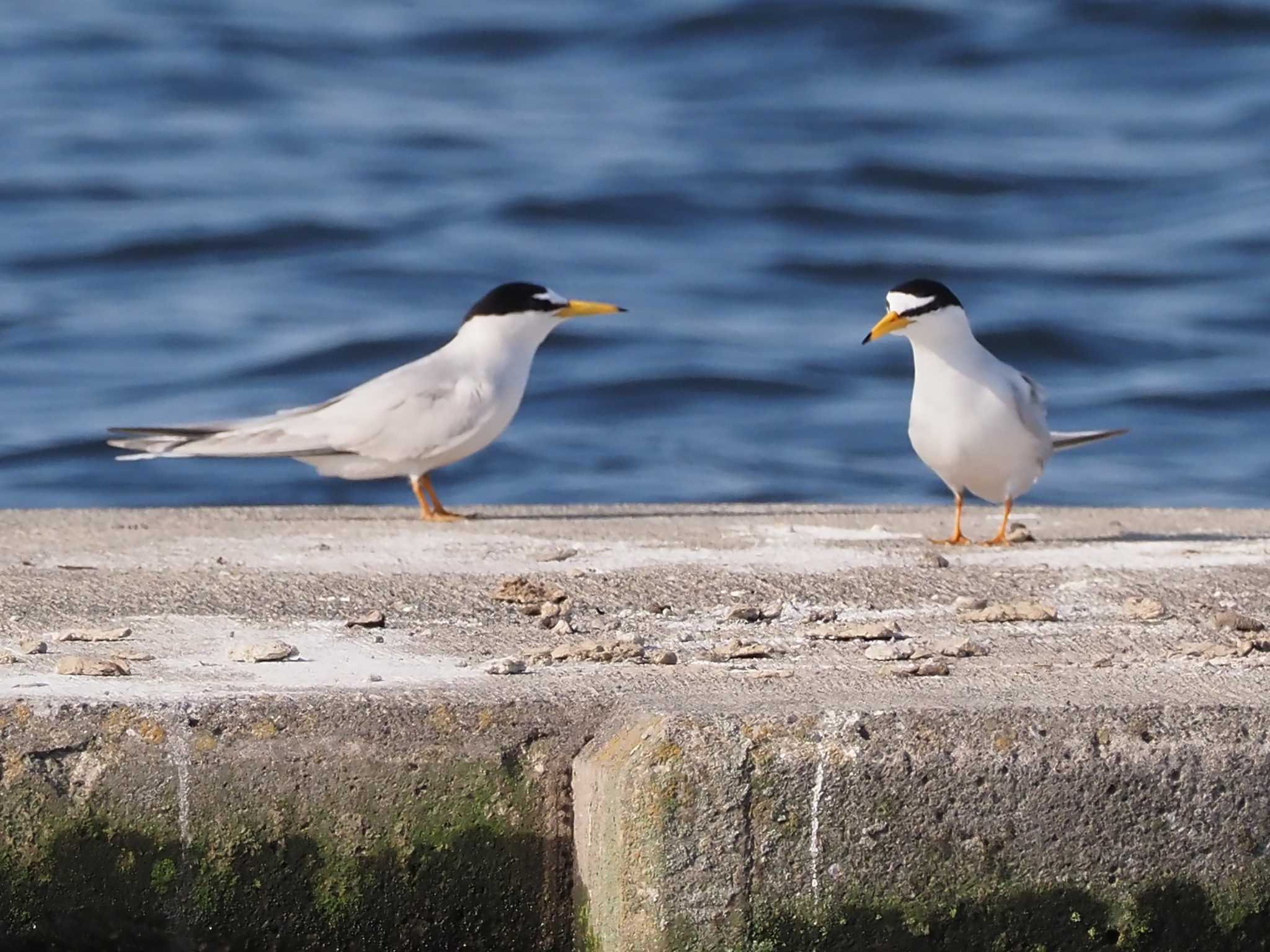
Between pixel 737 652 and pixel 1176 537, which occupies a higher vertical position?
pixel 737 652

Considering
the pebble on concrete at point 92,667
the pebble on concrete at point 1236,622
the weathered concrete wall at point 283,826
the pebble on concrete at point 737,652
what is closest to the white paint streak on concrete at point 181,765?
the weathered concrete wall at point 283,826

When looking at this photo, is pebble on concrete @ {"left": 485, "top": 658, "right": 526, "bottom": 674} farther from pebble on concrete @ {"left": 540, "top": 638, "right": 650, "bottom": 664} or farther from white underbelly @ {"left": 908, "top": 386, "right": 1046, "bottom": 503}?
white underbelly @ {"left": 908, "top": 386, "right": 1046, "bottom": 503}

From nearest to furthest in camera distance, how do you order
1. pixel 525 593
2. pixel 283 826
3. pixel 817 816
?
1. pixel 817 816
2. pixel 283 826
3. pixel 525 593

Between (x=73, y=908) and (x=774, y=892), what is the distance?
93 centimetres

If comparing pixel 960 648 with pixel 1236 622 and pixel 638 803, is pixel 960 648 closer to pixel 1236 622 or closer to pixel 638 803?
pixel 1236 622

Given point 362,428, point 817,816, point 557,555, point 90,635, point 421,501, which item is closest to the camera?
point 817,816

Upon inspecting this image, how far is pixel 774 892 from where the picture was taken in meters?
2.56

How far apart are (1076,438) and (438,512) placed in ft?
5.60

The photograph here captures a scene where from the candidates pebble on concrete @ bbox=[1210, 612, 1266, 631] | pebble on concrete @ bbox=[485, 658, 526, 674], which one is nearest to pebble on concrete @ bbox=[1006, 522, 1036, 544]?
pebble on concrete @ bbox=[1210, 612, 1266, 631]

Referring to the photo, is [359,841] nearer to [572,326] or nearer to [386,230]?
[572,326]

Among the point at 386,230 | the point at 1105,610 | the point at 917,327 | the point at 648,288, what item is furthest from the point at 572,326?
the point at 1105,610

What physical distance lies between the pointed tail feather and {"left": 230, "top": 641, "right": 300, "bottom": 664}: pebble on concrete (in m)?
2.71

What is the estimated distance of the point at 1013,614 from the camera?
345 centimetres

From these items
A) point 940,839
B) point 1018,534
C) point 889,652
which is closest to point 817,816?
point 940,839
